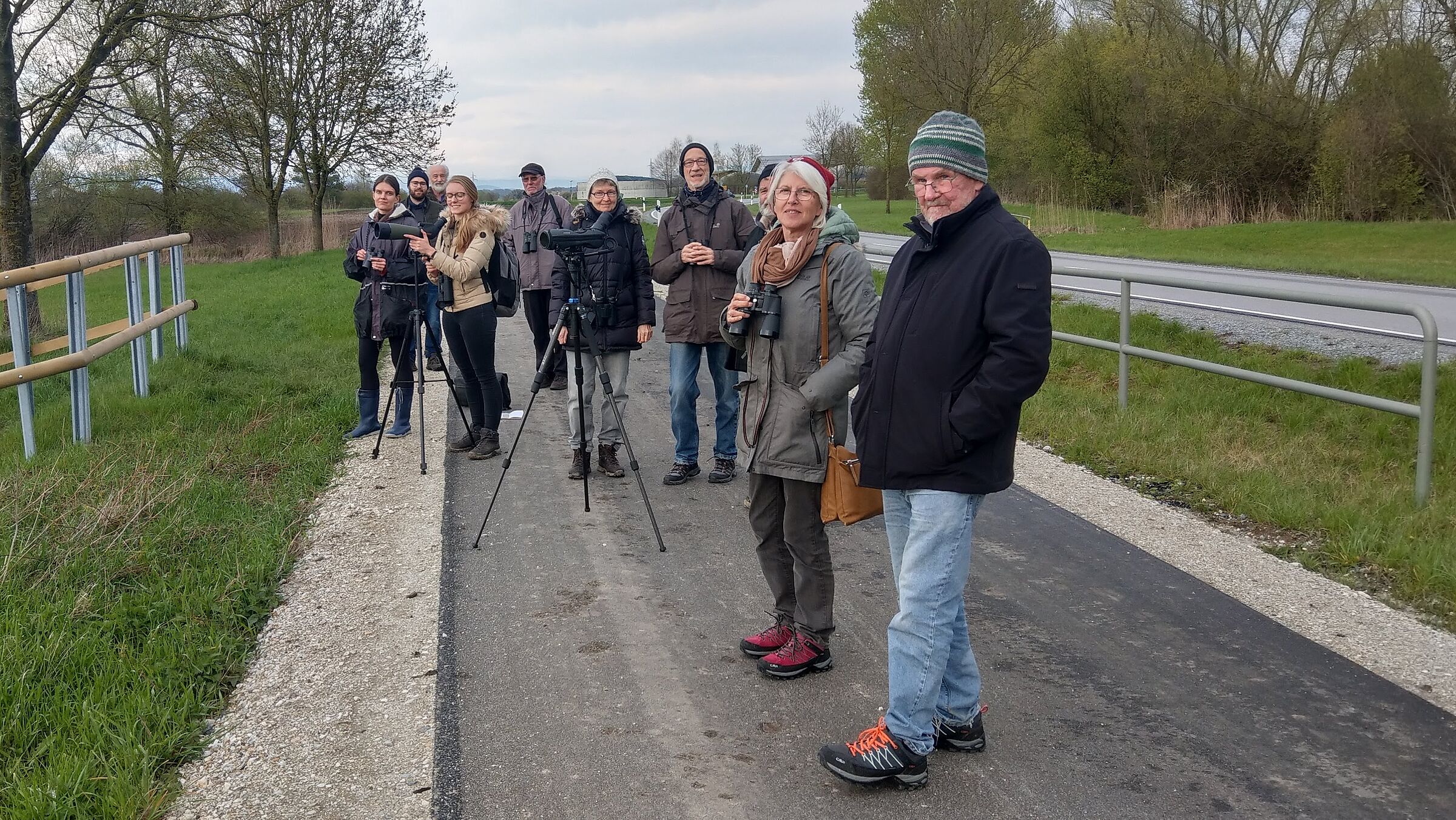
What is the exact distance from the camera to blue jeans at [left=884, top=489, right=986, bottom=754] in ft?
11.8

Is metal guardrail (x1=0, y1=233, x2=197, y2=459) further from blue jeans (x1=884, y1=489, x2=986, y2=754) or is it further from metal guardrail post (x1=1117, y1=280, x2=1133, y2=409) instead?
metal guardrail post (x1=1117, y1=280, x2=1133, y2=409)

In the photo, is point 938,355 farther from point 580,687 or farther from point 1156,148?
point 1156,148

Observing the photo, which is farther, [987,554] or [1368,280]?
[1368,280]

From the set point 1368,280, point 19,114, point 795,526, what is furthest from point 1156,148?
point 795,526

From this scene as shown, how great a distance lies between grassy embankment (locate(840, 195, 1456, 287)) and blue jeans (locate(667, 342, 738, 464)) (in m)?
12.1

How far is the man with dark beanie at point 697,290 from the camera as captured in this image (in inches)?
292

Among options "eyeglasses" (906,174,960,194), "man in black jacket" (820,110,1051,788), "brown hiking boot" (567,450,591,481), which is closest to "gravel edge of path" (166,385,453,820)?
"brown hiking boot" (567,450,591,481)

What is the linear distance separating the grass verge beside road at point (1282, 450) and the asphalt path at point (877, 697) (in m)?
0.95

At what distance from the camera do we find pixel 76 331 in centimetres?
840

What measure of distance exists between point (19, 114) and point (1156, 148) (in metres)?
32.5

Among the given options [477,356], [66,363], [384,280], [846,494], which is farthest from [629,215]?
[846,494]

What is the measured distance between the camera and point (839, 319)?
4.47m

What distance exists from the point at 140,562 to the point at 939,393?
163 inches

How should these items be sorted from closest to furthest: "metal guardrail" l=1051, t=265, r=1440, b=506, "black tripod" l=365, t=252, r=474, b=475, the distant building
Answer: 1. "metal guardrail" l=1051, t=265, r=1440, b=506
2. "black tripod" l=365, t=252, r=474, b=475
3. the distant building
